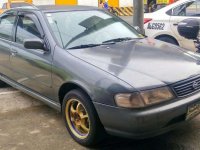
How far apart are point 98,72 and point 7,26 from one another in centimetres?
255

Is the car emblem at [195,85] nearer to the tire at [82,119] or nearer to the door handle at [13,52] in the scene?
the tire at [82,119]

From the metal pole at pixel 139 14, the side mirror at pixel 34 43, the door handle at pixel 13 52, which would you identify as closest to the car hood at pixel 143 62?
the side mirror at pixel 34 43

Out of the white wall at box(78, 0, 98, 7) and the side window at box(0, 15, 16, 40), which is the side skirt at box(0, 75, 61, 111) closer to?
the side window at box(0, 15, 16, 40)

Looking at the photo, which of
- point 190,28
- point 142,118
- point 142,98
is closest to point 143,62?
point 142,98

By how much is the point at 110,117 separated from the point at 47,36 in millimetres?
1526

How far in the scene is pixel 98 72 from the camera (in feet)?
11.9

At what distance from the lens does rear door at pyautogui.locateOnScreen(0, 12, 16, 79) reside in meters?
5.34

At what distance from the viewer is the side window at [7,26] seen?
541 centimetres

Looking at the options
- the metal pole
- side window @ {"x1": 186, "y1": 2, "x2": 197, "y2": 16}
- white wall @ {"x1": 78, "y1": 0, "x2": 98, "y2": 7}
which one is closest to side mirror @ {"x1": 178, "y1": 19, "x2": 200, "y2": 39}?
the metal pole

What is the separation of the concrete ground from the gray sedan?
0.77 ft

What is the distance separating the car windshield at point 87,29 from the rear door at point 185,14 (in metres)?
2.64

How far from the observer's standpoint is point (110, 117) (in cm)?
343

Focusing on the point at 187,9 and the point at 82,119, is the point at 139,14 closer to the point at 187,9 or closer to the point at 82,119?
the point at 187,9

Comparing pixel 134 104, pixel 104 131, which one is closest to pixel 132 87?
pixel 134 104
